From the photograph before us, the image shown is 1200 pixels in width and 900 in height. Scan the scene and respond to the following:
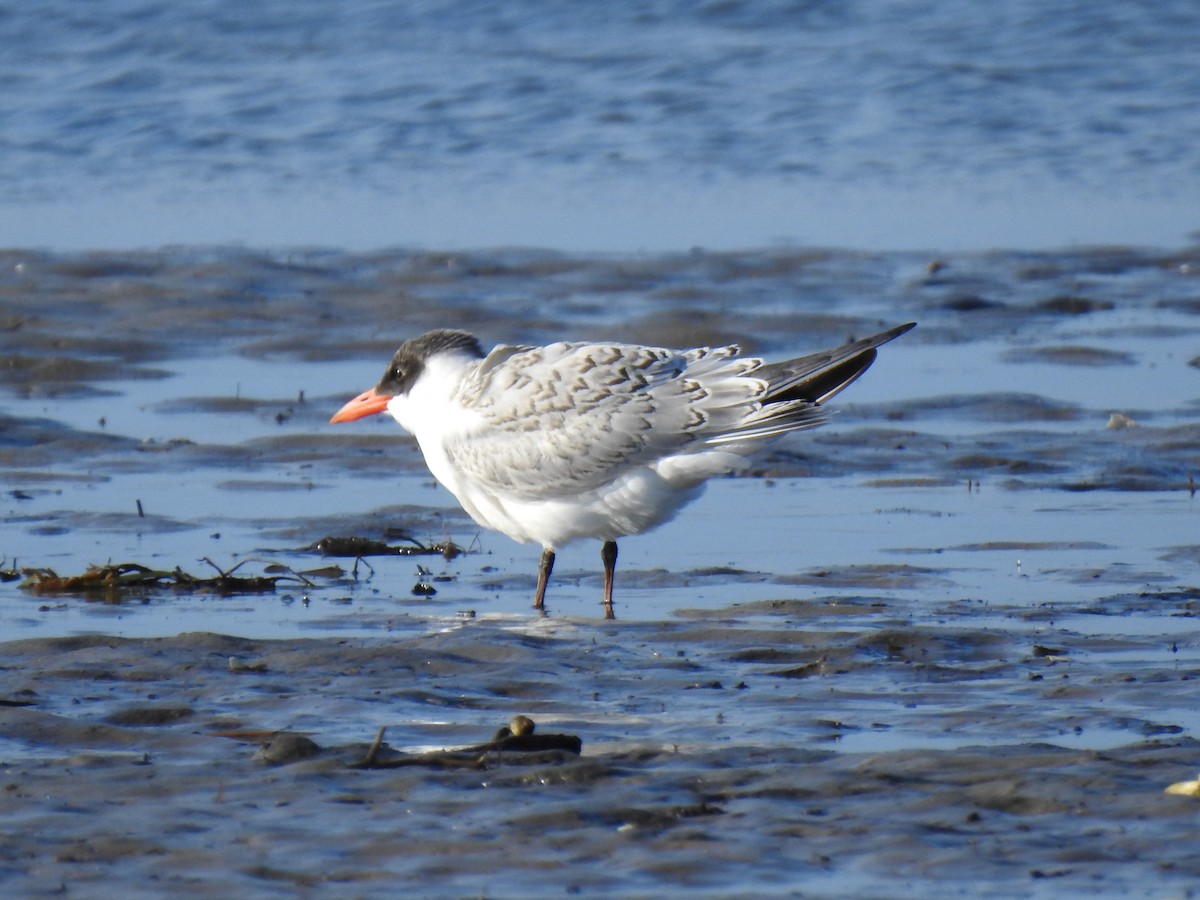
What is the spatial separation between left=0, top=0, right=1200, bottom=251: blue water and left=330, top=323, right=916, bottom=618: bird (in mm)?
7475

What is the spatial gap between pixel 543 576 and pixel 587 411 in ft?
1.91

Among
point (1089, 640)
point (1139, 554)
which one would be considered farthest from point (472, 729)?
point (1139, 554)

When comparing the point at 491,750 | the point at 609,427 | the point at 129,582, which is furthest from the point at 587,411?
the point at 491,750

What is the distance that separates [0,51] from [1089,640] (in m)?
18.0

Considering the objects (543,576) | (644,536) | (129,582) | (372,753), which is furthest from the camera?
(644,536)

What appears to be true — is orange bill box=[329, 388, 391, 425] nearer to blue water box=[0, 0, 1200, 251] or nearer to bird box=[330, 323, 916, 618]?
bird box=[330, 323, 916, 618]

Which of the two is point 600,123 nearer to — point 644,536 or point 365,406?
point 644,536

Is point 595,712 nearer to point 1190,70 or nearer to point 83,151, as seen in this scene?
point 83,151

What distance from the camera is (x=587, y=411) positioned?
7219 millimetres

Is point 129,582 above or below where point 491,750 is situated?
above

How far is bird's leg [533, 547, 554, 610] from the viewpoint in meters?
7.06

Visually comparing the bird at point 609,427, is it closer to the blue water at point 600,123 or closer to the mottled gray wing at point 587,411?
the mottled gray wing at point 587,411

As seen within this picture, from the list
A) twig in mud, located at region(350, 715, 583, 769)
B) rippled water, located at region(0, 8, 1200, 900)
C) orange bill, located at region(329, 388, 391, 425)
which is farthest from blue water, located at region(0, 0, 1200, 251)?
twig in mud, located at region(350, 715, 583, 769)

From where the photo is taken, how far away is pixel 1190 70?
20.9m
